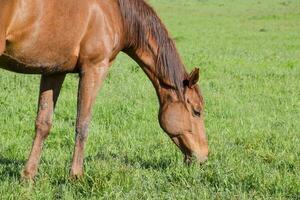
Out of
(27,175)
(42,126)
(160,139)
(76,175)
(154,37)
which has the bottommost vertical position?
(160,139)

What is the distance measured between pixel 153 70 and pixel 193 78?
441 mm

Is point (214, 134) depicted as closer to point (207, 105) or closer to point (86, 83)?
point (207, 105)

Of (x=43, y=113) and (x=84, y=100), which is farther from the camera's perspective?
(x=43, y=113)

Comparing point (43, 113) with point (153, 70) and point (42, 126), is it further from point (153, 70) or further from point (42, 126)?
point (153, 70)

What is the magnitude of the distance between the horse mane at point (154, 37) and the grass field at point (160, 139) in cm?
98

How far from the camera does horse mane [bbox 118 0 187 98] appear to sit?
5984 mm

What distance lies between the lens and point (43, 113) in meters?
6.02

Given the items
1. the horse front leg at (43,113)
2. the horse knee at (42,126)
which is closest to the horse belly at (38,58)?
the horse front leg at (43,113)

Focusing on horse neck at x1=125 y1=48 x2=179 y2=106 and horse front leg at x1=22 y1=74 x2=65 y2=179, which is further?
horse neck at x1=125 y1=48 x2=179 y2=106

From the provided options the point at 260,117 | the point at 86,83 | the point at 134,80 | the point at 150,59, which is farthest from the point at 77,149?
the point at 134,80

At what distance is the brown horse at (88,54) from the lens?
4.92 metres

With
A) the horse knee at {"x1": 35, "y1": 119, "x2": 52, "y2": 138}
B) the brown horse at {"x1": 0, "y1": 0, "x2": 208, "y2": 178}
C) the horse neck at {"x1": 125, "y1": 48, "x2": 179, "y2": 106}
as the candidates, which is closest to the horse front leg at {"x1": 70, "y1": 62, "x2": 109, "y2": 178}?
the brown horse at {"x1": 0, "y1": 0, "x2": 208, "y2": 178}

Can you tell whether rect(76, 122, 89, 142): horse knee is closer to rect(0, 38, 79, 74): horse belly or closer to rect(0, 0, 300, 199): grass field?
rect(0, 0, 300, 199): grass field

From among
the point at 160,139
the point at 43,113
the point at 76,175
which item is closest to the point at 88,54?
the point at 43,113
